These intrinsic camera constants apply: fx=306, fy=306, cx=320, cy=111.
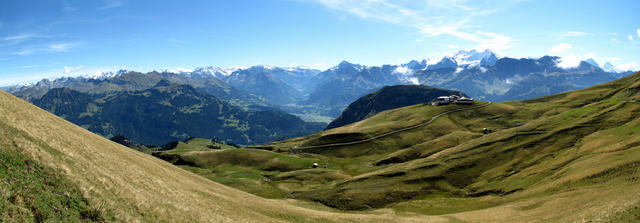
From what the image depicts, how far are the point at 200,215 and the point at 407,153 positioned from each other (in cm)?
15460

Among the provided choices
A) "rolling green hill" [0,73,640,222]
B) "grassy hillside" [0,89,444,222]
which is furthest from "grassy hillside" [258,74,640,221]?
"grassy hillside" [0,89,444,222]

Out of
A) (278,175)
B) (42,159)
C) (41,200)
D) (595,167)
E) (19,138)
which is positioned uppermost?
(19,138)

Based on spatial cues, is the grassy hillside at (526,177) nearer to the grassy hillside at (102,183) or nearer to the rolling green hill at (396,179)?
the rolling green hill at (396,179)

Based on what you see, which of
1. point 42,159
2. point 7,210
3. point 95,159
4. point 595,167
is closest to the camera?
point 7,210

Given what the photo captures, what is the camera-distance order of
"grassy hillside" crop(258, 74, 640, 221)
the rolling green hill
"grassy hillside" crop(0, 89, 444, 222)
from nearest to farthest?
1. "grassy hillside" crop(0, 89, 444, 222)
2. the rolling green hill
3. "grassy hillside" crop(258, 74, 640, 221)

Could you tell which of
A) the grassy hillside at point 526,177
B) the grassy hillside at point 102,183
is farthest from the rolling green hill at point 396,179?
the grassy hillside at point 526,177

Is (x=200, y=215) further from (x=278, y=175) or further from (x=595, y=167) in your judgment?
(x=278, y=175)

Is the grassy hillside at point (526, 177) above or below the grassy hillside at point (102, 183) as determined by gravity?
below

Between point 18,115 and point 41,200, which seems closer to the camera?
point 41,200

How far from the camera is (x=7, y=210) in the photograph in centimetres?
2078

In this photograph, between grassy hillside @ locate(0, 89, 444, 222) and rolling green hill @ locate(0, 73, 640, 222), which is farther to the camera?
rolling green hill @ locate(0, 73, 640, 222)

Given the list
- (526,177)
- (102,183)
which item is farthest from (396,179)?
(102,183)

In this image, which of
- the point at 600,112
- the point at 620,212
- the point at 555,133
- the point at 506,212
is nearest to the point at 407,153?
the point at 555,133

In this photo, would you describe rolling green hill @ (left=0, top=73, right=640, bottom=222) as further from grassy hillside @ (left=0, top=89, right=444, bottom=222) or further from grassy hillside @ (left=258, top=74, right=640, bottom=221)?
grassy hillside @ (left=258, top=74, right=640, bottom=221)
